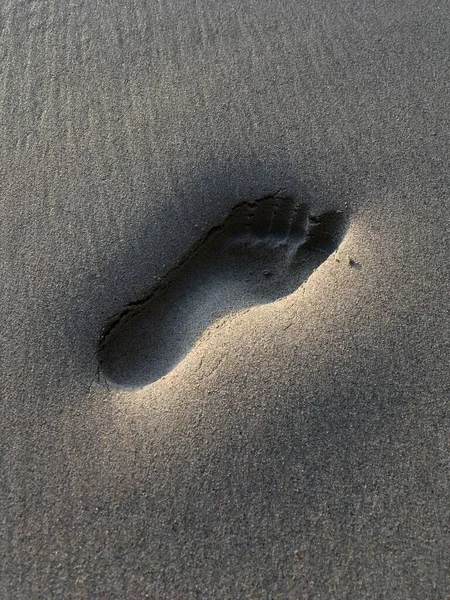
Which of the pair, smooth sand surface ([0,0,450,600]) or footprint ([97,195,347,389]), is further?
footprint ([97,195,347,389])

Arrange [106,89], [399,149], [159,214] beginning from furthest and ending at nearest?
[106,89] < [399,149] < [159,214]

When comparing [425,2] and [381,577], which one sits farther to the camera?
[425,2]

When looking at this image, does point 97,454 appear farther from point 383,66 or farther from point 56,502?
point 383,66

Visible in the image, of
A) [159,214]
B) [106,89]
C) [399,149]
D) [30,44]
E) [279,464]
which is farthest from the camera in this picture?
[30,44]

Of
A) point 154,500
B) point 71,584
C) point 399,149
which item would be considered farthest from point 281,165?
point 71,584
